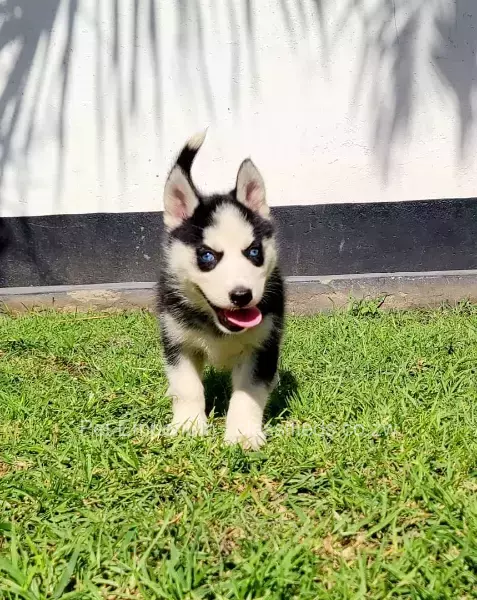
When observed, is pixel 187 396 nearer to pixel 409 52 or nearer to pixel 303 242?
pixel 303 242

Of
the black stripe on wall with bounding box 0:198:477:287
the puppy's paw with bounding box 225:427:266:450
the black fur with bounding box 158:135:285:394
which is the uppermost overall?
the black fur with bounding box 158:135:285:394

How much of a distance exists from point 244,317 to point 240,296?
9.1 inches

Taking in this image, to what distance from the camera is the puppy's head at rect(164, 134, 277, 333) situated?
2.75 meters

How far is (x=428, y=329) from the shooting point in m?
4.95

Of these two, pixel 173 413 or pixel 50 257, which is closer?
pixel 173 413

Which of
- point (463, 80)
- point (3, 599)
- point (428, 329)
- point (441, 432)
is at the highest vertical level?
point (463, 80)

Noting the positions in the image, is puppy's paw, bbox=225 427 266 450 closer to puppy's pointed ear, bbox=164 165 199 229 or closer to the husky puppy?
the husky puppy

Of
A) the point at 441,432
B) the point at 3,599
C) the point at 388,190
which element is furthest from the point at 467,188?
the point at 3,599

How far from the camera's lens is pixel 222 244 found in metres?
2.86

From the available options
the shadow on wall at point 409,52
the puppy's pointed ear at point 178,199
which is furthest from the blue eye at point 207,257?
the shadow on wall at point 409,52

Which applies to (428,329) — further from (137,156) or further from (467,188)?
(137,156)

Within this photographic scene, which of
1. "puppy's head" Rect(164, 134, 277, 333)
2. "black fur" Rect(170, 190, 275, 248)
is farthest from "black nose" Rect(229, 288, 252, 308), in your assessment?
"black fur" Rect(170, 190, 275, 248)

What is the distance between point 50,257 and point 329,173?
289cm

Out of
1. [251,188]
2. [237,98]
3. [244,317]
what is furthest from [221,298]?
[237,98]
